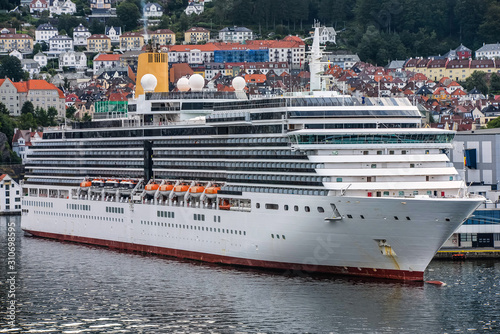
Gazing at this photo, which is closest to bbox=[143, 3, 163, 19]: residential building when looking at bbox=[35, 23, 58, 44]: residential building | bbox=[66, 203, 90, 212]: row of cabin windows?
bbox=[35, 23, 58, 44]: residential building

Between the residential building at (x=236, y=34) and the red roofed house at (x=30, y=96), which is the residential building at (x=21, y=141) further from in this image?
the residential building at (x=236, y=34)

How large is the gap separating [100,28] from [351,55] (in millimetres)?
52436

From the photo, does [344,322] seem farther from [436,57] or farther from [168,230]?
[436,57]

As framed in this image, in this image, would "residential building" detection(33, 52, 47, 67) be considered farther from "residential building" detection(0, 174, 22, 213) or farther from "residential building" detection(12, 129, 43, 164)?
"residential building" detection(0, 174, 22, 213)

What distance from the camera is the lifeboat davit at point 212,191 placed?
53781 millimetres

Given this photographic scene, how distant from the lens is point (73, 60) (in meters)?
182

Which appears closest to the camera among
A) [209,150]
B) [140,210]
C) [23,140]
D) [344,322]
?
[344,322]

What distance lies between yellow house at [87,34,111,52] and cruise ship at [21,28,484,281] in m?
128

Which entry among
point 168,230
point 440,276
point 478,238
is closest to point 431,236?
point 440,276

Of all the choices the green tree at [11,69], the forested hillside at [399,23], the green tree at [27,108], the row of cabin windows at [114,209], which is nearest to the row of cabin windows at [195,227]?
the row of cabin windows at [114,209]

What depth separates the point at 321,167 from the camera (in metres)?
47.2

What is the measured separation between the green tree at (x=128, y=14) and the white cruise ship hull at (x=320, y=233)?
141 meters

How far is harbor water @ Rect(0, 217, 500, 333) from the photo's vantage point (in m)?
40.4

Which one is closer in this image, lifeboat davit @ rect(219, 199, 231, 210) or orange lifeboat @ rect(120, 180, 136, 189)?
lifeboat davit @ rect(219, 199, 231, 210)
